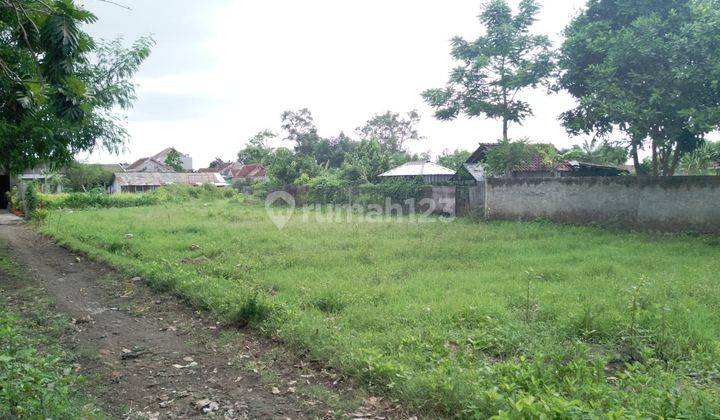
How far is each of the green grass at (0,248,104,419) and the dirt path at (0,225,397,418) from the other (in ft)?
0.56

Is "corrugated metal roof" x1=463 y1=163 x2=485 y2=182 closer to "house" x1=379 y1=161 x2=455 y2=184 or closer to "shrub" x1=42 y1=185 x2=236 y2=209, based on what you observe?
"house" x1=379 y1=161 x2=455 y2=184

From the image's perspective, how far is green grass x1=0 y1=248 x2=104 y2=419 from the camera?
9.39ft

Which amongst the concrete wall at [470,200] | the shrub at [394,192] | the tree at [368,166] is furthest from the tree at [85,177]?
the concrete wall at [470,200]

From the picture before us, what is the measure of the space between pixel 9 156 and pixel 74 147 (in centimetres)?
206

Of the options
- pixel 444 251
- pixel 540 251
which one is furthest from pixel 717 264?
pixel 444 251

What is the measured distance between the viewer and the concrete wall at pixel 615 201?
9945mm

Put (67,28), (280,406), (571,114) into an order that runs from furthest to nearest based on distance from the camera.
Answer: (571,114) → (67,28) → (280,406)

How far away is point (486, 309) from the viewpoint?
4859 millimetres

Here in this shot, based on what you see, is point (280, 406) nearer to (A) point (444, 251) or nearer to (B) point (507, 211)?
(A) point (444, 251)

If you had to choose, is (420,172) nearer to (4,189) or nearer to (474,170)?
(474,170)

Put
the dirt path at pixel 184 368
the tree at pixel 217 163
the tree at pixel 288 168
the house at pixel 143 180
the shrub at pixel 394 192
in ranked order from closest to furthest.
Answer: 1. the dirt path at pixel 184 368
2. the shrub at pixel 394 192
3. the tree at pixel 288 168
4. the house at pixel 143 180
5. the tree at pixel 217 163

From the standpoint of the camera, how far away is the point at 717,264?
22.4ft

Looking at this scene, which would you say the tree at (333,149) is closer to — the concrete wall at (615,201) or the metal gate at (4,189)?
the metal gate at (4,189)

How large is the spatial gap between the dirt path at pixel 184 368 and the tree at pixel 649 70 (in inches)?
374
